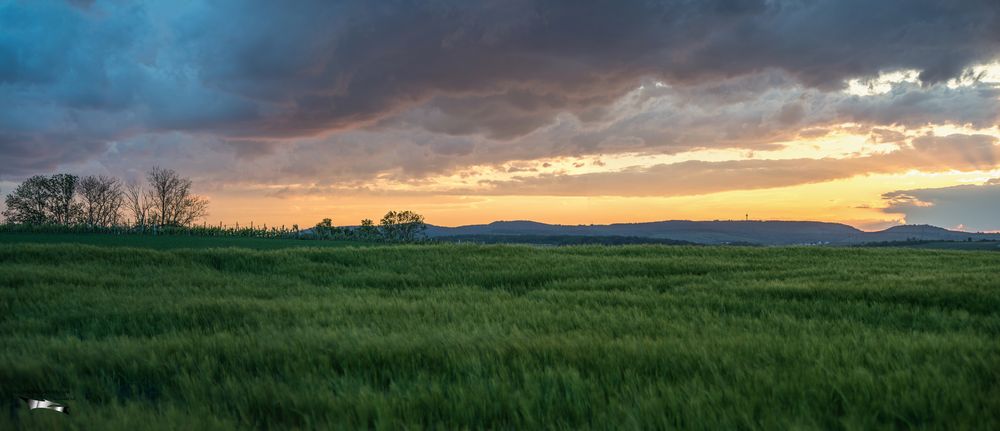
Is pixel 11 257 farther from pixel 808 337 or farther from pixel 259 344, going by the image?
pixel 808 337

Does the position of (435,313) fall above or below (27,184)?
below

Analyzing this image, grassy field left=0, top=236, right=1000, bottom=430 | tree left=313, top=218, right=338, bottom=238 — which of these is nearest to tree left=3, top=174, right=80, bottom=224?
tree left=313, top=218, right=338, bottom=238

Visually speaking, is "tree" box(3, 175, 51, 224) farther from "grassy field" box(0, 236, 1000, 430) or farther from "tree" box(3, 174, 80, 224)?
"grassy field" box(0, 236, 1000, 430)

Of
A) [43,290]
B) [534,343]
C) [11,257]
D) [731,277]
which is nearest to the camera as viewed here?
[534,343]

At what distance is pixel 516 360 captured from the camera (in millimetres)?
4875

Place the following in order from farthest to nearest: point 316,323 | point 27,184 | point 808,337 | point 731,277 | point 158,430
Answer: point 27,184 < point 731,277 < point 316,323 < point 808,337 < point 158,430

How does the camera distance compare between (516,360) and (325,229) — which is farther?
(325,229)

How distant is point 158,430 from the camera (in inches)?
128

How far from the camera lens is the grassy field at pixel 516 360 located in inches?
140

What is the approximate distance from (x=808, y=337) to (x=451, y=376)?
3923 mm

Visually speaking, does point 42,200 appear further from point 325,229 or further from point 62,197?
point 325,229

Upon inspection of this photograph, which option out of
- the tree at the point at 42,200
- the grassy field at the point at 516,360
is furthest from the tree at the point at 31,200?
the grassy field at the point at 516,360

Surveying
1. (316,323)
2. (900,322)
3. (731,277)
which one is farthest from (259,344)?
(731,277)

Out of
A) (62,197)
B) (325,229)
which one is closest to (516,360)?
(325,229)
